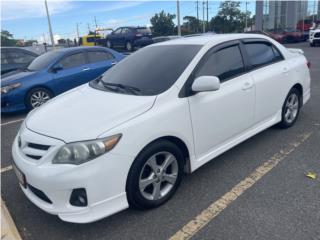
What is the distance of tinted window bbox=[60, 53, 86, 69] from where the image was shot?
777cm

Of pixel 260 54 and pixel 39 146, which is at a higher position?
pixel 260 54

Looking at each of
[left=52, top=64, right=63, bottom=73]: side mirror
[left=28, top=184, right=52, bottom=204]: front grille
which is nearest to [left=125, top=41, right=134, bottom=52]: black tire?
[left=52, top=64, right=63, bottom=73]: side mirror

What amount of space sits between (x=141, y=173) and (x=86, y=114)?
2.46 feet

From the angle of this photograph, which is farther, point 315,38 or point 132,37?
point 315,38

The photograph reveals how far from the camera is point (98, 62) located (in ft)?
27.2

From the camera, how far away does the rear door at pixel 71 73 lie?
298 inches

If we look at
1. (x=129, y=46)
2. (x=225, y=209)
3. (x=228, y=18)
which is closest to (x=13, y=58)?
(x=225, y=209)

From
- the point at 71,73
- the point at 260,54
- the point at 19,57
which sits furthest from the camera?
A: the point at 19,57

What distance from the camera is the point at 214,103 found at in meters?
3.48

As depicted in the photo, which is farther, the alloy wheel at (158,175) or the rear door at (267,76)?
the rear door at (267,76)

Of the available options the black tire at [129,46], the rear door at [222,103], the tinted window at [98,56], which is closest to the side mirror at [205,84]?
the rear door at [222,103]

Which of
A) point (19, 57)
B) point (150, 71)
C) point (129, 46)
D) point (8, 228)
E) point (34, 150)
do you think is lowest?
point (8, 228)

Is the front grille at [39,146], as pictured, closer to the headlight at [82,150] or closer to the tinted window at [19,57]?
the headlight at [82,150]

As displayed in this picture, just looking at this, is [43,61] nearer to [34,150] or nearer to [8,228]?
[34,150]
